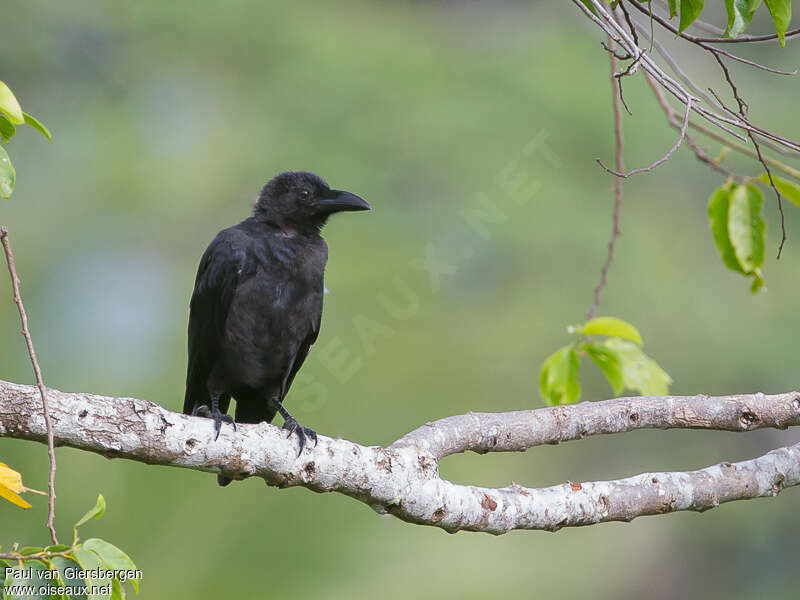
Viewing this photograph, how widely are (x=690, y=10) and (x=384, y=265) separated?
471 centimetres

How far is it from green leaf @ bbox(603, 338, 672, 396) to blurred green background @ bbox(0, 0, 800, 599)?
2.87 meters

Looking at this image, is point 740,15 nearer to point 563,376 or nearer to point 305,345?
point 563,376

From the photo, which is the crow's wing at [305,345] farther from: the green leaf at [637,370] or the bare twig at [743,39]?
the bare twig at [743,39]

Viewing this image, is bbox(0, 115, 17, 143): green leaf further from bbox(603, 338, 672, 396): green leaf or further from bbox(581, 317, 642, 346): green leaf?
bbox(603, 338, 672, 396): green leaf

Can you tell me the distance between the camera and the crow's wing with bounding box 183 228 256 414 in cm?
334

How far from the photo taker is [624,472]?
739 cm

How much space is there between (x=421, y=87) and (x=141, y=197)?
2.80m

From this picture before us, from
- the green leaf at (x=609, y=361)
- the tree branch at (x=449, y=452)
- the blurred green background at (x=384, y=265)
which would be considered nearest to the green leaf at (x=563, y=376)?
the green leaf at (x=609, y=361)

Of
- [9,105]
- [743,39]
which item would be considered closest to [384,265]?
[743,39]

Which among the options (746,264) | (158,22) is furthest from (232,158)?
(746,264)

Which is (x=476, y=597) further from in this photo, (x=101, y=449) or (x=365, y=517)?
(x=101, y=449)

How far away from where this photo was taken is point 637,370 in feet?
10.4

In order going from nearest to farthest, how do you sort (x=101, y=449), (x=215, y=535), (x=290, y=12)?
(x=101, y=449)
(x=215, y=535)
(x=290, y=12)

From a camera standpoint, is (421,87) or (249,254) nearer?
(249,254)
